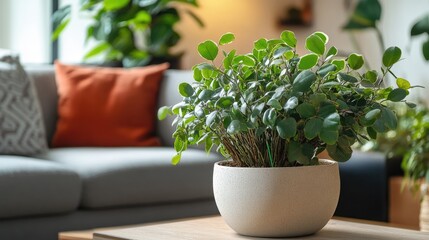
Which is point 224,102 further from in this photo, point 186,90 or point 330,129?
point 330,129

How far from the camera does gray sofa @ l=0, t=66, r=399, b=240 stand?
276cm

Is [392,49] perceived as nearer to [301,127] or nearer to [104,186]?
[301,127]

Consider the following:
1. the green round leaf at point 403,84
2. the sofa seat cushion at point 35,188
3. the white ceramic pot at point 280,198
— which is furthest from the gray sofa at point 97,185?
the green round leaf at point 403,84

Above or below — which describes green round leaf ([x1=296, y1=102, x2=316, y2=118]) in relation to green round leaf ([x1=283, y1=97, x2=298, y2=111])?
below

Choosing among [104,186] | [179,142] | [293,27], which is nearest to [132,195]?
[104,186]

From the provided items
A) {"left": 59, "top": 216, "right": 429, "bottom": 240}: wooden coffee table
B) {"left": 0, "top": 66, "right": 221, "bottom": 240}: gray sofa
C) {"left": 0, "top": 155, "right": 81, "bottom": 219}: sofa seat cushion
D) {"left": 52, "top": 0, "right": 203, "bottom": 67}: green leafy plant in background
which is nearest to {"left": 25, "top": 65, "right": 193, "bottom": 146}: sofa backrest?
{"left": 0, "top": 66, "right": 221, "bottom": 240}: gray sofa

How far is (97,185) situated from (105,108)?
2.35ft

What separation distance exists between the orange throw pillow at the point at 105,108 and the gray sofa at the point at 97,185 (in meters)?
0.07

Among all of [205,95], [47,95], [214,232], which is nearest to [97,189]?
[47,95]

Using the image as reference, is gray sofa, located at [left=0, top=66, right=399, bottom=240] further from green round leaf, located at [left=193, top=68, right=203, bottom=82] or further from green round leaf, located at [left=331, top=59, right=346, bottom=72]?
green round leaf, located at [left=331, top=59, right=346, bottom=72]

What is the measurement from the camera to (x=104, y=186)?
296 cm

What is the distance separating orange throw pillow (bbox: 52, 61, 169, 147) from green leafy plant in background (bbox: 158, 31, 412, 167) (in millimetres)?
1904

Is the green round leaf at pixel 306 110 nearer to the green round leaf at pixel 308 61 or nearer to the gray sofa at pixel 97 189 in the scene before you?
the green round leaf at pixel 308 61

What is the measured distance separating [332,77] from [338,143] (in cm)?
14
